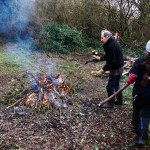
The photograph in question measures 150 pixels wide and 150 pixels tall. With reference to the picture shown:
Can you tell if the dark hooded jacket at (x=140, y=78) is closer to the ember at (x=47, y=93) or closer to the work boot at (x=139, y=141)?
the work boot at (x=139, y=141)

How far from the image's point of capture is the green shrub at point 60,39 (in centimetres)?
1275

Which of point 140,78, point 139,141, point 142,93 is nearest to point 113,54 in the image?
point 140,78

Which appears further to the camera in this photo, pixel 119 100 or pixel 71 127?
pixel 119 100

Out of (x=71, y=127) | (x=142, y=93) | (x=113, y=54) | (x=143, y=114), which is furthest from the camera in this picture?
(x=113, y=54)

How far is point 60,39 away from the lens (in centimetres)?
1324

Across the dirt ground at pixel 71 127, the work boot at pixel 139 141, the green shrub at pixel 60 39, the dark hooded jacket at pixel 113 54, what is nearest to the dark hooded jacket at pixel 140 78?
the work boot at pixel 139 141

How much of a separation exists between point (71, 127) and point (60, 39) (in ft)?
24.8

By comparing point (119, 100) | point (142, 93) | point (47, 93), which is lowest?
point (119, 100)

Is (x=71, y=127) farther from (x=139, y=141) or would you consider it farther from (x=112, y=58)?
(x=112, y=58)

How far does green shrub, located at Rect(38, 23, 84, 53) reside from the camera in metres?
12.8

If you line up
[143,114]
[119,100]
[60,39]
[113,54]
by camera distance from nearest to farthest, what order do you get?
[143,114] → [113,54] → [119,100] → [60,39]

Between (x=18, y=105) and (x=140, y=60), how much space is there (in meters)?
2.73

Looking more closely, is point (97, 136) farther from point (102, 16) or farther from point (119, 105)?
point (102, 16)

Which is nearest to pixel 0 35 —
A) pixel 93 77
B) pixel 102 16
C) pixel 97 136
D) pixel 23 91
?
pixel 102 16
